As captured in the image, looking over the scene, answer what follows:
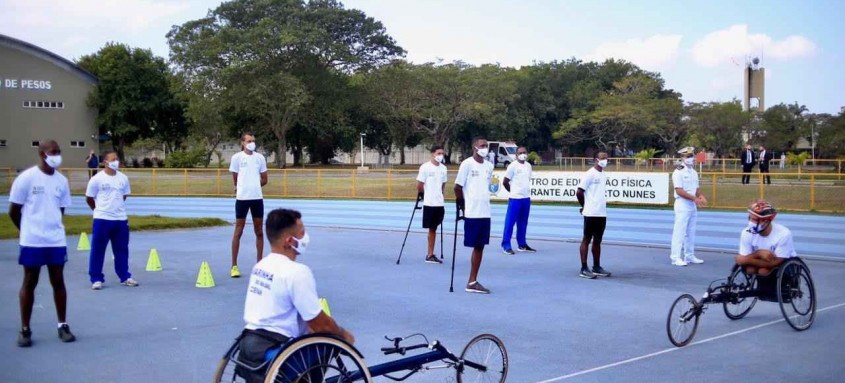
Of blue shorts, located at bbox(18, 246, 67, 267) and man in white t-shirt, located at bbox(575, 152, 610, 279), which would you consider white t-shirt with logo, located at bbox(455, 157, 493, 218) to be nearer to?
man in white t-shirt, located at bbox(575, 152, 610, 279)

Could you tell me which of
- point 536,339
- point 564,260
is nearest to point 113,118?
point 564,260

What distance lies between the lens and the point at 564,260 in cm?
1357

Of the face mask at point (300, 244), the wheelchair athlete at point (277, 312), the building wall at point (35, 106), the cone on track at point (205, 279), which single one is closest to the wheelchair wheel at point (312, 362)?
the wheelchair athlete at point (277, 312)

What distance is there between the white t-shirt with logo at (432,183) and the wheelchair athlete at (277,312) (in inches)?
339

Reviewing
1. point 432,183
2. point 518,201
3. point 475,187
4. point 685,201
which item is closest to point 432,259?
Result: point 432,183

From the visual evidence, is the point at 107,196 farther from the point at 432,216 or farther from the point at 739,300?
the point at 739,300

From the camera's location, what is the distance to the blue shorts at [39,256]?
738 centimetres

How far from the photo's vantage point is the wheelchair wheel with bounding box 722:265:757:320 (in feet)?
25.8

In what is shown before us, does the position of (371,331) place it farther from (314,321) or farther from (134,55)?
(134,55)

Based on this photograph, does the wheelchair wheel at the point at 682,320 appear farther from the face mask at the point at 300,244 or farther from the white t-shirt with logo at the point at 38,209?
the white t-shirt with logo at the point at 38,209

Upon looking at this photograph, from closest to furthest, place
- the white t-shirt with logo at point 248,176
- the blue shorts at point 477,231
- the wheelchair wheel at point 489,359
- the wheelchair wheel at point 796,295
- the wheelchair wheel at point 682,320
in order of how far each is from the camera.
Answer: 1. the wheelchair wheel at point 489,359
2. the wheelchair wheel at point 682,320
3. the wheelchair wheel at point 796,295
4. the blue shorts at point 477,231
5. the white t-shirt with logo at point 248,176

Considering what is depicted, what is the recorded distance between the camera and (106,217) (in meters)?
10.3

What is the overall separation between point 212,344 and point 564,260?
24.9 ft

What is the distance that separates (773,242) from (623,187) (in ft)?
56.0
